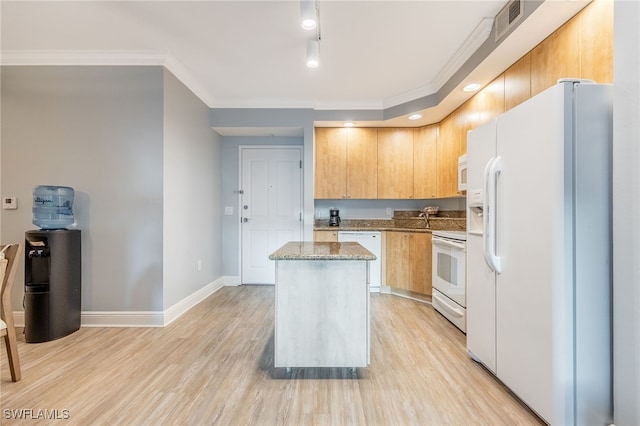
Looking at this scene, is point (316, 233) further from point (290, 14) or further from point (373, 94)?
point (290, 14)

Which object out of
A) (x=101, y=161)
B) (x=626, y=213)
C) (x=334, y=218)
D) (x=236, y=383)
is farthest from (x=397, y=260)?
(x=101, y=161)

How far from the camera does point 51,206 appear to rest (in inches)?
103

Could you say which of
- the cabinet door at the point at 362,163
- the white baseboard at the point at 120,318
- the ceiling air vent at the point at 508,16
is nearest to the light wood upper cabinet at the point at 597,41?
the ceiling air vent at the point at 508,16

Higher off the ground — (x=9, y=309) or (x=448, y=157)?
(x=448, y=157)

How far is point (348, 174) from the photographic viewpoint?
4.35m

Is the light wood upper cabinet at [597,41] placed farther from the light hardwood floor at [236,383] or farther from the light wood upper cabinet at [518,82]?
the light hardwood floor at [236,383]

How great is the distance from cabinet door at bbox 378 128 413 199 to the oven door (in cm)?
110

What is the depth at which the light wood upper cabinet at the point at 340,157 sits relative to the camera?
435 cm

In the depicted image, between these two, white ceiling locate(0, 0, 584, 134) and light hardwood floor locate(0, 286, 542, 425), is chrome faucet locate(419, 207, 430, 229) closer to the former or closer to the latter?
white ceiling locate(0, 0, 584, 134)

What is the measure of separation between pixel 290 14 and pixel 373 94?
182 cm

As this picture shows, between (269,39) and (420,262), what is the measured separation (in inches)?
120

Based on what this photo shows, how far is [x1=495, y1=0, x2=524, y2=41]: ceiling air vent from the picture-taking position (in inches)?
78.7

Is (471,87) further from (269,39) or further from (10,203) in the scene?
(10,203)

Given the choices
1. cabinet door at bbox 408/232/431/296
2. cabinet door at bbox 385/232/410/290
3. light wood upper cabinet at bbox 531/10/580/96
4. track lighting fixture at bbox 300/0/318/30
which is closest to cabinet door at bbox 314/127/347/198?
cabinet door at bbox 385/232/410/290
